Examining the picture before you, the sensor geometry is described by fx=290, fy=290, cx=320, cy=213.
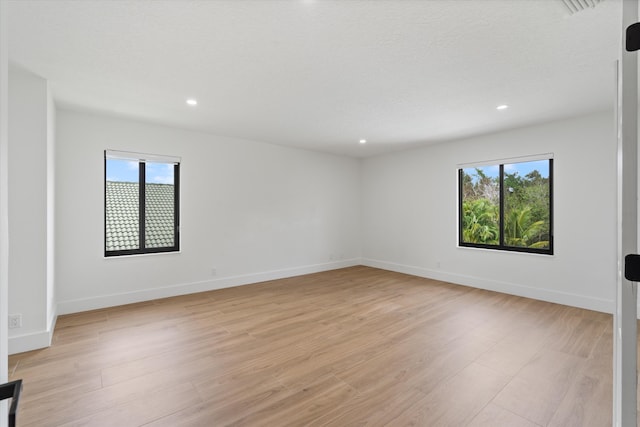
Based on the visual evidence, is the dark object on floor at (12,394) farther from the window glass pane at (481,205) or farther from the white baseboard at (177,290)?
the window glass pane at (481,205)

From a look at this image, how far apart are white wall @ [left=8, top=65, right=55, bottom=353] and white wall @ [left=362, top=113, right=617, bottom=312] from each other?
16.8ft

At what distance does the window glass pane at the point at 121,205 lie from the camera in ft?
13.2

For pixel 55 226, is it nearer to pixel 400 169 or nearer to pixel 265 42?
pixel 265 42

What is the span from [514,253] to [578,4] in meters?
3.58

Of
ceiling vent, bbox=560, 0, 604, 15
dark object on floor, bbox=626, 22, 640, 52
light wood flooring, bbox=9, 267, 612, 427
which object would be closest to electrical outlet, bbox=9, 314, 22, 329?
light wood flooring, bbox=9, 267, 612, 427

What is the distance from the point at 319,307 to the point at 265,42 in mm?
3097

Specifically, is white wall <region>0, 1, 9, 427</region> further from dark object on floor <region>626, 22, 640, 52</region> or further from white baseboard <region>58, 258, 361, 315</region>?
white baseboard <region>58, 258, 361, 315</region>

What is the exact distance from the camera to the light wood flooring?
1.84m

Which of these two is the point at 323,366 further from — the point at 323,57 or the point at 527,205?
the point at 527,205

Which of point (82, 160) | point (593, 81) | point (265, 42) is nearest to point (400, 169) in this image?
point (593, 81)

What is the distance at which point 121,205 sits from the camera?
4141mm

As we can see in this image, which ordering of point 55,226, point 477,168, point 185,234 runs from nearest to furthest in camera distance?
1. point 55,226
2. point 185,234
3. point 477,168

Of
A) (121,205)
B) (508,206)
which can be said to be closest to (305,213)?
(121,205)

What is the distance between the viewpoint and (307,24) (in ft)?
6.49
